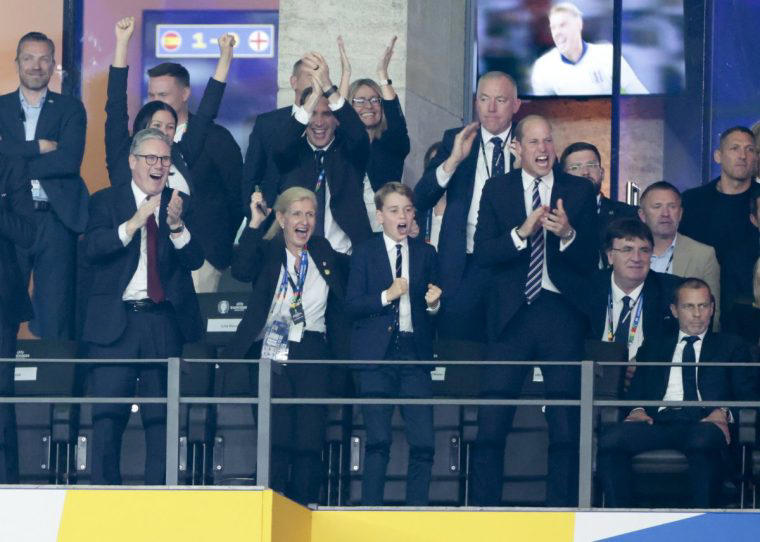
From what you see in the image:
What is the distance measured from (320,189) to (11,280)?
70.5 inches

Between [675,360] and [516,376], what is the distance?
843 mm

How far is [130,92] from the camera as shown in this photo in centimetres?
1582

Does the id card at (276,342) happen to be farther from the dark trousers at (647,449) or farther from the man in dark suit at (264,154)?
the dark trousers at (647,449)

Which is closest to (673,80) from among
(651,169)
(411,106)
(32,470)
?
(651,169)

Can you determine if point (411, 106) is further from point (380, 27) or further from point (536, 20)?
point (536, 20)

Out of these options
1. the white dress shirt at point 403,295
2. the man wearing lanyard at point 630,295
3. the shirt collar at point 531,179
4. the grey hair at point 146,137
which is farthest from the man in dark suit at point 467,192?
the grey hair at point 146,137

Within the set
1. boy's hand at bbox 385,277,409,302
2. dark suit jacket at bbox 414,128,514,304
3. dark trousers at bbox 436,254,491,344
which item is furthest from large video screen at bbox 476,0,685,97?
boy's hand at bbox 385,277,409,302

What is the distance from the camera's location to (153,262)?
446 inches

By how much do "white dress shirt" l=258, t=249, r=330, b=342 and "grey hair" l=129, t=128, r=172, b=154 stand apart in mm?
957

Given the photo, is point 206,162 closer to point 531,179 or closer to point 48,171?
point 48,171

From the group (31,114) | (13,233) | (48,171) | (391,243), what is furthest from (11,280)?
(391,243)

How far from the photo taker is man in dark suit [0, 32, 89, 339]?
12.0 m

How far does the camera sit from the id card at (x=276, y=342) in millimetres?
11156

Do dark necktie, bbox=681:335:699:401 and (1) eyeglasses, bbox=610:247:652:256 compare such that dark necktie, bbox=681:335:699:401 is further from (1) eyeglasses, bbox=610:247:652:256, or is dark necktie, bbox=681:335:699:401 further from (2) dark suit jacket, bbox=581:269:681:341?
(1) eyeglasses, bbox=610:247:652:256
